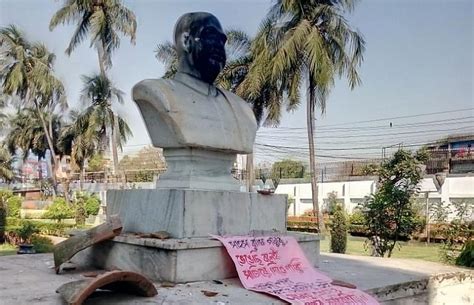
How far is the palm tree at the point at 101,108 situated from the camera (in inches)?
890

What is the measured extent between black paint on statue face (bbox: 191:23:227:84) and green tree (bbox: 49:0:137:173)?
56.4 ft

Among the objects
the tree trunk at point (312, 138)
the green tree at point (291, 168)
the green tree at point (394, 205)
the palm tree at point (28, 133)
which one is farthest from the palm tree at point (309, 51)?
the green tree at point (291, 168)

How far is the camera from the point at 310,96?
1661 centimetres

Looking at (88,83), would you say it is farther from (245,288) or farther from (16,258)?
(245,288)

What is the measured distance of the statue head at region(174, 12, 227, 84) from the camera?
4102 millimetres

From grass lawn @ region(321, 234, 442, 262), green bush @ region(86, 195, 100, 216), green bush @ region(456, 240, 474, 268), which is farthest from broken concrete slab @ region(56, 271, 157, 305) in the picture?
green bush @ region(86, 195, 100, 216)

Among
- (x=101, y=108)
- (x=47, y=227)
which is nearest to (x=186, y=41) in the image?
(x=47, y=227)

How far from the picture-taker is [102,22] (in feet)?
65.0

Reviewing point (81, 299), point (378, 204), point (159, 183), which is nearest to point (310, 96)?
point (378, 204)

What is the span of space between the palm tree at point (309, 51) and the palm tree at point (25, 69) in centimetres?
1573

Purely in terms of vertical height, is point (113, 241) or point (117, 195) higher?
point (117, 195)

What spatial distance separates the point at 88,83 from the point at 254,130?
19993 millimetres

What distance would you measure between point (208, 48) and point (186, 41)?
0.70ft

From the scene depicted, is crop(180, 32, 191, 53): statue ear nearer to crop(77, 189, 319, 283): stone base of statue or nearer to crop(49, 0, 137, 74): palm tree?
crop(77, 189, 319, 283): stone base of statue
